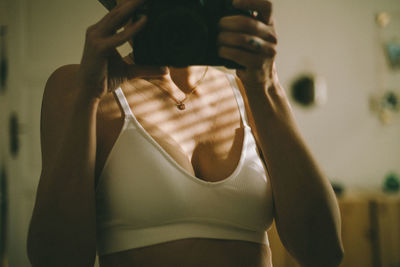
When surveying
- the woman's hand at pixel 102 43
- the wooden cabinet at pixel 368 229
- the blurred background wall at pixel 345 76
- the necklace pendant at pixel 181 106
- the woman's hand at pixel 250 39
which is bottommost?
the wooden cabinet at pixel 368 229

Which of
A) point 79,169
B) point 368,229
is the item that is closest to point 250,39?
point 79,169

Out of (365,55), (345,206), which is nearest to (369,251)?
(345,206)

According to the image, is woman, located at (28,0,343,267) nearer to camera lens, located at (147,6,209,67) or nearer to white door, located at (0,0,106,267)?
camera lens, located at (147,6,209,67)

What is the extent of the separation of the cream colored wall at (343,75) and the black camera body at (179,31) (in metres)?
1.53

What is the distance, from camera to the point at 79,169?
382 millimetres

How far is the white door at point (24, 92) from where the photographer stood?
A: 55.0 inches

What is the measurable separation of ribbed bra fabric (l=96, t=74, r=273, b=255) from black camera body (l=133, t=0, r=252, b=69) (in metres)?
0.14

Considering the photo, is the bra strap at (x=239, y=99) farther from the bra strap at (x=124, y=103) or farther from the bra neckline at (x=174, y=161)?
the bra strap at (x=124, y=103)

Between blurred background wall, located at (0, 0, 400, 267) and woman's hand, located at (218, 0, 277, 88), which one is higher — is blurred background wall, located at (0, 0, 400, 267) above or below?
below

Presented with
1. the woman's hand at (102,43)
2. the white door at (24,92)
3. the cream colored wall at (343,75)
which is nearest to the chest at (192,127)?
the woman's hand at (102,43)

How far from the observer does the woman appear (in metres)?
0.37

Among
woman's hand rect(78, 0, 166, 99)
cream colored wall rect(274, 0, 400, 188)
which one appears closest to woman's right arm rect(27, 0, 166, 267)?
woman's hand rect(78, 0, 166, 99)

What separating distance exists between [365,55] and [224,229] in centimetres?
194

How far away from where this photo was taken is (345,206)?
139cm
